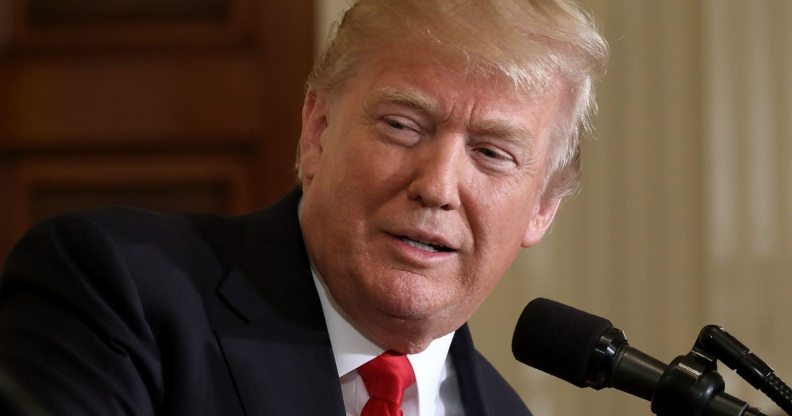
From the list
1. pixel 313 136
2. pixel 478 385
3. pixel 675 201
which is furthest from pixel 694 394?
pixel 675 201

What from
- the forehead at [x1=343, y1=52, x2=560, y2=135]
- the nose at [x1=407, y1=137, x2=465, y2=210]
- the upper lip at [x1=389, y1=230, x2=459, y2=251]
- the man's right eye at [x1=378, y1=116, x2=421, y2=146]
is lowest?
the upper lip at [x1=389, y1=230, x2=459, y2=251]

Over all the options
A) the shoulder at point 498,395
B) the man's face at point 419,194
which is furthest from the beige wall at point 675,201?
the man's face at point 419,194

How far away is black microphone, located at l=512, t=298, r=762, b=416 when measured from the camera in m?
1.32

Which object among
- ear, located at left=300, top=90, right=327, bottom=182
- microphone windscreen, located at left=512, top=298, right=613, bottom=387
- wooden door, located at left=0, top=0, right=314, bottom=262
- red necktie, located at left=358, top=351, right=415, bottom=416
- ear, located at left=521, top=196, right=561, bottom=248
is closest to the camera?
microphone windscreen, located at left=512, top=298, right=613, bottom=387

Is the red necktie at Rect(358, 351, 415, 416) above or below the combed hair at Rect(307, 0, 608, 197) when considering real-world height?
below

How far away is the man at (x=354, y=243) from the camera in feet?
5.12

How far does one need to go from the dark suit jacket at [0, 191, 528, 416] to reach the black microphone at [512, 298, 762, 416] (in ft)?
1.12

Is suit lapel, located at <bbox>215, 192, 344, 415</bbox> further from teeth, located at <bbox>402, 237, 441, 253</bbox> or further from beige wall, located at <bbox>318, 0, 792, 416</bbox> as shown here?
beige wall, located at <bbox>318, 0, 792, 416</bbox>

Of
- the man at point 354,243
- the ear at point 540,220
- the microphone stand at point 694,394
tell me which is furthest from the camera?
the ear at point 540,220

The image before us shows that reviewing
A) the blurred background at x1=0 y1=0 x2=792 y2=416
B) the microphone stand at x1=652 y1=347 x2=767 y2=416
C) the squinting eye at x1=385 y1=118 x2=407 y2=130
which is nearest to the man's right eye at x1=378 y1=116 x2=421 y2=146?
Answer: the squinting eye at x1=385 y1=118 x2=407 y2=130

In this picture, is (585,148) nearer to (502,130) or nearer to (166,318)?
(502,130)

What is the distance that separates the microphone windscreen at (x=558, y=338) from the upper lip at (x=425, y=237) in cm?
20

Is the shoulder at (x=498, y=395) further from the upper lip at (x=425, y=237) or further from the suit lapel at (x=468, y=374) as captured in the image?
the upper lip at (x=425, y=237)

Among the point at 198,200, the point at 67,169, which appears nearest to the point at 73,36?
the point at 67,169
